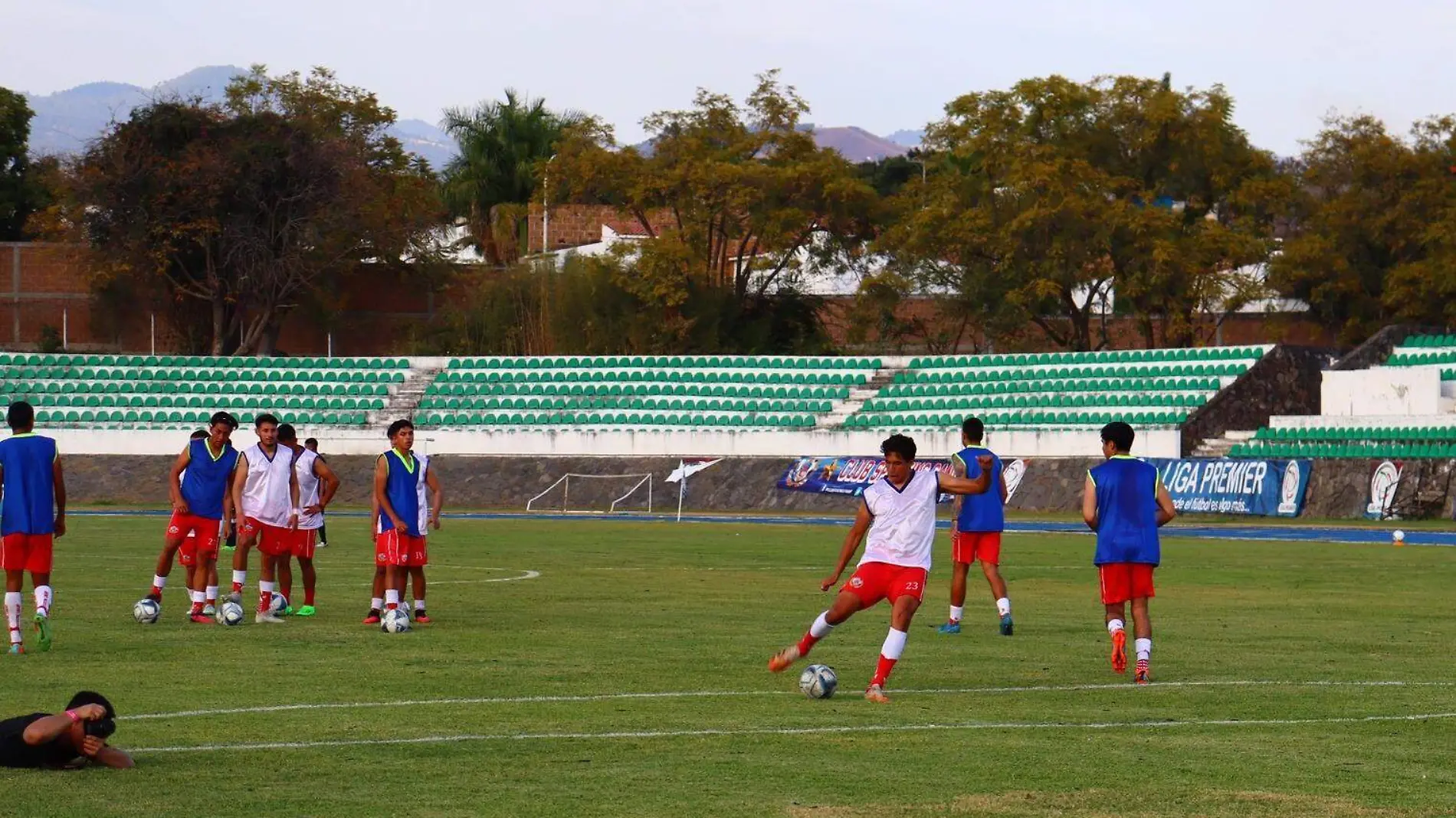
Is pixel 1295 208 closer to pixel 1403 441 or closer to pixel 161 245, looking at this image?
pixel 1403 441

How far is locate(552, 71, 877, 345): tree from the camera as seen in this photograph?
7056 centimetres

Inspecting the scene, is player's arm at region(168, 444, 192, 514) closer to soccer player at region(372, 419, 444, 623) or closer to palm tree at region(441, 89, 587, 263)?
soccer player at region(372, 419, 444, 623)

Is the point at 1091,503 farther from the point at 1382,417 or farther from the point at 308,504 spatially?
the point at 1382,417

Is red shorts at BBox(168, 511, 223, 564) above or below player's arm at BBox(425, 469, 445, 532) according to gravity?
below

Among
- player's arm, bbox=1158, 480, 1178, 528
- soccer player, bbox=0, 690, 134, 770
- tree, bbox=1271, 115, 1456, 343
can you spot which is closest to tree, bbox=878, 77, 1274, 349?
tree, bbox=1271, 115, 1456, 343

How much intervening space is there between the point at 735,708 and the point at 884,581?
148 cm

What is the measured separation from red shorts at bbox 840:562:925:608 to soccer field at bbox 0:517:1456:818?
73 cm

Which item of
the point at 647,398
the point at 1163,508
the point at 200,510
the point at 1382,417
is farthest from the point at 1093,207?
the point at 1163,508

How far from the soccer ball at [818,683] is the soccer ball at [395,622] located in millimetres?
6006

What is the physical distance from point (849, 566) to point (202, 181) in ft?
142

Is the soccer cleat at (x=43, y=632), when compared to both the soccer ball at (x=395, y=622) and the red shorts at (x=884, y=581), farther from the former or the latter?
the red shorts at (x=884, y=581)

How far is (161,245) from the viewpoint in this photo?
68625 mm

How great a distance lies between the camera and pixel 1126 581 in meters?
14.7

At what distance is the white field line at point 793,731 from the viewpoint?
11125 millimetres
